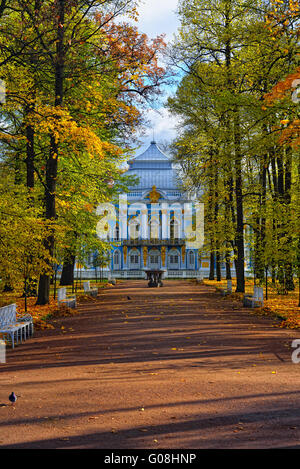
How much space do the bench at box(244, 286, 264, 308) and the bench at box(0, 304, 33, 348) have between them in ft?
24.8

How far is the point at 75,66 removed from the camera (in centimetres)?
1379

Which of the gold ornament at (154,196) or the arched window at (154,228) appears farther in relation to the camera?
the gold ornament at (154,196)

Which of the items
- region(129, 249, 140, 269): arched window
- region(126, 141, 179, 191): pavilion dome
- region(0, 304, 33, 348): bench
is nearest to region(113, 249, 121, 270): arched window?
region(129, 249, 140, 269): arched window

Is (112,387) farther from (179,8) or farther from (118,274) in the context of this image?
(118,274)

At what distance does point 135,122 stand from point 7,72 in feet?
16.4

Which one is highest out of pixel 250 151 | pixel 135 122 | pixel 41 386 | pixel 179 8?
pixel 179 8

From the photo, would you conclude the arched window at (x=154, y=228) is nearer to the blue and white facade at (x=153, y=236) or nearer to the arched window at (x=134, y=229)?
the blue and white facade at (x=153, y=236)

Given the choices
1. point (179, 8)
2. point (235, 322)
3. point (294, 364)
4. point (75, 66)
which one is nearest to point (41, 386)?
point (294, 364)

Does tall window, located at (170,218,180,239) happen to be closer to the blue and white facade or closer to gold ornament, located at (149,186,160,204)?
the blue and white facade

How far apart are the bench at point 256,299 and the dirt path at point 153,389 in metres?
4.42

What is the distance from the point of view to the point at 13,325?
32.0 ft

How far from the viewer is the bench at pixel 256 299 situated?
15234 millimetres

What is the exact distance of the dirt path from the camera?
14.3 feet

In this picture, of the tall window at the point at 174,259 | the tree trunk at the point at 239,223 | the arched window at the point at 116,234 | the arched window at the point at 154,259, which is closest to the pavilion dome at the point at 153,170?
the arched window at the point at 116,234
